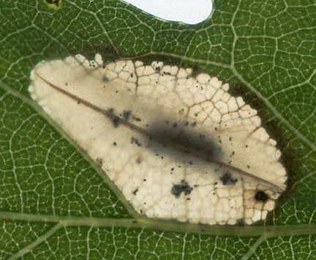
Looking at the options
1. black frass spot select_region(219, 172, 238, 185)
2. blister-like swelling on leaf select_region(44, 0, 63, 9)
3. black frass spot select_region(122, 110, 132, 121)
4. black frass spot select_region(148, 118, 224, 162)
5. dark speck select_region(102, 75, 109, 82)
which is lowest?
black frass spot select_region(219, 172, 238, 185)

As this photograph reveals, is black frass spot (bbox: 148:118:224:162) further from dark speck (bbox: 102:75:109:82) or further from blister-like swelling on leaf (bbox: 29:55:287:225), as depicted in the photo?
dark speck (bbox: 102:75:109:82)

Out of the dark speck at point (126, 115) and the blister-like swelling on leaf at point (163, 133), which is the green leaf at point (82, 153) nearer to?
the blister-like swelling on leaf at point (163, 133)

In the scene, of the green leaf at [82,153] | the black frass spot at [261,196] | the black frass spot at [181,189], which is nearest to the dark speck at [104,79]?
the green leaf at [82,153]

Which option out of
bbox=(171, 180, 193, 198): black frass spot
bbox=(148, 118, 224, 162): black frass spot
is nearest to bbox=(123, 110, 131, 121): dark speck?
bbox=(148, 118, 224, 162): black frass spot

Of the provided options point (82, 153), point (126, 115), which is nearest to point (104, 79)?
point (126, 115)

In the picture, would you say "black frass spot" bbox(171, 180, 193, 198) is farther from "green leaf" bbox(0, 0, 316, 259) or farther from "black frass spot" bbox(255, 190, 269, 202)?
"black frass spot" bbox(255, 190, 269, 202)

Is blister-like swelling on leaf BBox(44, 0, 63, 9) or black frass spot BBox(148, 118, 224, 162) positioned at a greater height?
blister-like swelling on leaf BBox(44, 0, 63, 9)

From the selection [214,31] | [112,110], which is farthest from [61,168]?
[214,31]

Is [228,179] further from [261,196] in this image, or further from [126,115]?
[126,115]
